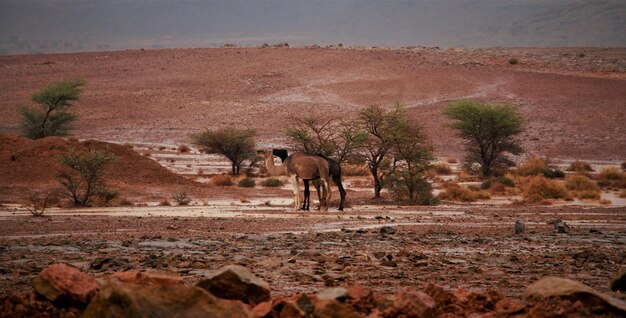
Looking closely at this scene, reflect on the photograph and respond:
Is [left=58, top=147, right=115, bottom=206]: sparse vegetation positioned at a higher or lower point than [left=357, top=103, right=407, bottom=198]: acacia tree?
lower

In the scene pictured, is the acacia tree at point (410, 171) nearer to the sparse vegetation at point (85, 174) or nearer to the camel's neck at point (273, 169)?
the camel's neck at point (273, 169)

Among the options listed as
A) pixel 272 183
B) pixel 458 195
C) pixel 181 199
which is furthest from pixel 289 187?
pixel 181 199

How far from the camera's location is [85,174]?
103 feet

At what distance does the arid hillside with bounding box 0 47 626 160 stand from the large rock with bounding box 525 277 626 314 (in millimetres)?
51493

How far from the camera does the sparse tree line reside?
106 ft

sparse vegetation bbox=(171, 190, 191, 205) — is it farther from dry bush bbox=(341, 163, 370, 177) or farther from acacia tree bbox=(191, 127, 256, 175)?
dry bush bbox=(341, 163, 370, 177)

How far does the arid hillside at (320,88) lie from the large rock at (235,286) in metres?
52.2

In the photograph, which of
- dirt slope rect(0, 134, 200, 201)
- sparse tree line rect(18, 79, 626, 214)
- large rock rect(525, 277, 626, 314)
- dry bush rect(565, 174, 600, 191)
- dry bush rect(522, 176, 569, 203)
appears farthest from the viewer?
dry bush rect(565, 174, 600, 191)

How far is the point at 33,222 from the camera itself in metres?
23.7

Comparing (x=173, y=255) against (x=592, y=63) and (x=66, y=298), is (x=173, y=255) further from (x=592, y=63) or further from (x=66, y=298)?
(x=592, y=63)

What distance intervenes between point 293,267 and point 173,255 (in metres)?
2.29

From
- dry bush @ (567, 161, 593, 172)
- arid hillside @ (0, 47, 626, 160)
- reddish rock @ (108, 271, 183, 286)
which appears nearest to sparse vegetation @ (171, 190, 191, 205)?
reddish rock @ (108, 271, 183, 286)

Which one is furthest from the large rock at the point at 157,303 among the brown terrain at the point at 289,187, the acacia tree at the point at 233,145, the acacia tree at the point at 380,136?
the acacia tree at the point at 233,145

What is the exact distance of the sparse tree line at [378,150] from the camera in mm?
32456
